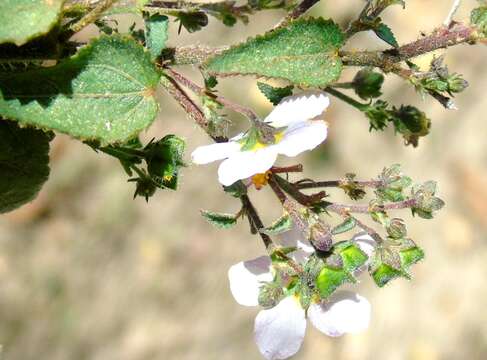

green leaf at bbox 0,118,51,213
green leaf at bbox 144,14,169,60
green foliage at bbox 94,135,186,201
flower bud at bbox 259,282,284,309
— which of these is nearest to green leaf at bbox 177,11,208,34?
green leaf at bbox 144,14,169,60

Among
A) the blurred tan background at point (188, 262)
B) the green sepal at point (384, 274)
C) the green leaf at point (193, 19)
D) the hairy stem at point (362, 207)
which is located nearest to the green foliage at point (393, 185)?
the hairy stem at point (362, 207)

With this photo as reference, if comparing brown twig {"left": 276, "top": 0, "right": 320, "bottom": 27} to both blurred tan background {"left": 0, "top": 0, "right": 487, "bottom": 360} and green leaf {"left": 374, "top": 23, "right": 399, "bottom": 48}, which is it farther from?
blurred tan background {"left": 0, "top": 0, "right": 487, "bottom": 360}

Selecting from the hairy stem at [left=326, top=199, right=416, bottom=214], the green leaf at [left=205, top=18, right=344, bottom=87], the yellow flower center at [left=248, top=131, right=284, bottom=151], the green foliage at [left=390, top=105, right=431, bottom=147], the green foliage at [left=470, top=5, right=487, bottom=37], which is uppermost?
the green foliage at [left=470, top=5, right=487, bottom=37]

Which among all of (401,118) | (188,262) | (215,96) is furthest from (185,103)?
(188,262)

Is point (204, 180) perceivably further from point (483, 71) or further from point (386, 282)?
point (386, 282)

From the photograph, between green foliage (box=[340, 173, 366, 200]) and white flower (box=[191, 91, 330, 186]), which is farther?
green foliage (box=[340, 173, 366, 200])

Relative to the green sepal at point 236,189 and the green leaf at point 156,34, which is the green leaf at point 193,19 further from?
the green sepal at point 236,189

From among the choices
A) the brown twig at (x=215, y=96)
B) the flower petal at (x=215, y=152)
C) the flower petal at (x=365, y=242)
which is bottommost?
the flower petal at (x=365, y=242)

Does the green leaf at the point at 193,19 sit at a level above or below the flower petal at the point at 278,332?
above
